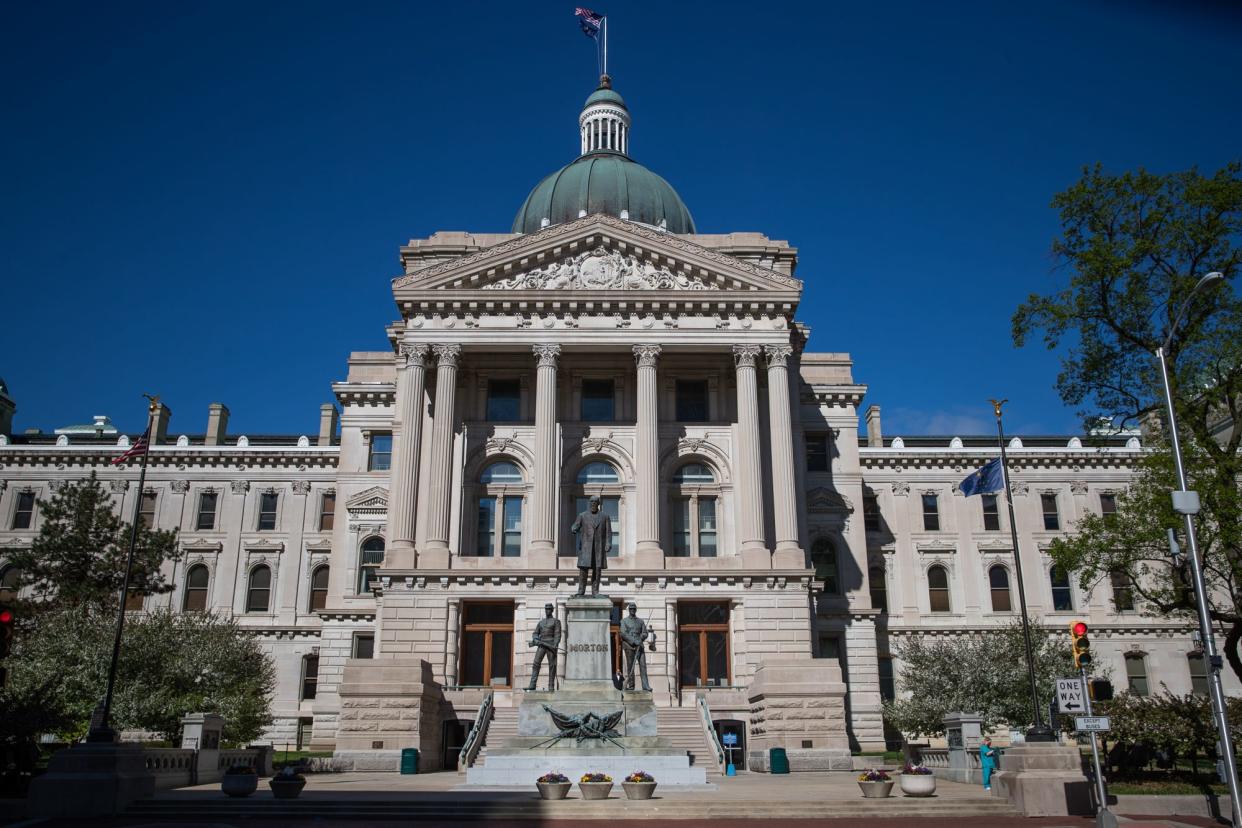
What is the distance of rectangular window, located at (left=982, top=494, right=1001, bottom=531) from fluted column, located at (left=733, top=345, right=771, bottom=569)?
70.0 feet

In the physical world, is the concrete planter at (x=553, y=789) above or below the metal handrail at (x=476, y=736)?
below

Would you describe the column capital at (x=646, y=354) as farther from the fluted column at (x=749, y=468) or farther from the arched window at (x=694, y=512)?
the arched window at (x=694, y=512)

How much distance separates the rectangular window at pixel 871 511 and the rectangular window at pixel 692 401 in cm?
1640

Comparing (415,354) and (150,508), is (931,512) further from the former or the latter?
(150,508)

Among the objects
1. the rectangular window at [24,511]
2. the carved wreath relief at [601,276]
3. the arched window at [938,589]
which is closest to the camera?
the carved wreath relief at [601,276]

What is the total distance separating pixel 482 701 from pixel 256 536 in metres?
26.3

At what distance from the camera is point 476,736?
35.4 m

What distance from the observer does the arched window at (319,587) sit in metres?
59.4

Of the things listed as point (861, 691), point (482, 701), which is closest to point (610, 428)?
point (482, 701)

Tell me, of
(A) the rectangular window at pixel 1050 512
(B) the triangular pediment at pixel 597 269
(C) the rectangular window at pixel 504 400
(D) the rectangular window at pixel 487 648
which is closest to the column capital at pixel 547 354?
(B) the triangular pediment at pixel 597 269

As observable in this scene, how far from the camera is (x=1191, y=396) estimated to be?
106 ft

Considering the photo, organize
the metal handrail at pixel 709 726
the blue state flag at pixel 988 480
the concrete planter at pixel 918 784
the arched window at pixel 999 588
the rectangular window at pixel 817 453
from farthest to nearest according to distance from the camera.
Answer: the arched window at pixel 999 588
the rectangular window at pixel 817 453
the blue state flag at pixel 988 480
the metal handrail at pixel 709 726
the concrete planter at pixel 918 784

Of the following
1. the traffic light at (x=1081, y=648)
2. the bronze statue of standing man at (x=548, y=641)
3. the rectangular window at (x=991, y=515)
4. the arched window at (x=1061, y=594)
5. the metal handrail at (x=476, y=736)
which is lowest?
the metal handrail at (x=476, y=736)

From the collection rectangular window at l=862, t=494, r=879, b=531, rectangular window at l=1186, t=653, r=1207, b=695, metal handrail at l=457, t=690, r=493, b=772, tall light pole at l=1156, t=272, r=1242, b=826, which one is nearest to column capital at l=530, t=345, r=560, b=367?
metal handrail at l=457, t=690, r=493, b=772
